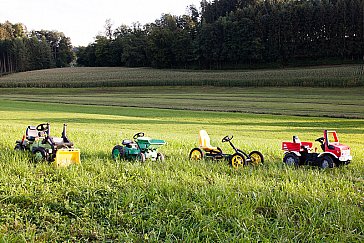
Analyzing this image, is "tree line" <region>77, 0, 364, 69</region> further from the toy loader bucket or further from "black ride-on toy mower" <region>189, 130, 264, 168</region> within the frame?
the toy loader bucket

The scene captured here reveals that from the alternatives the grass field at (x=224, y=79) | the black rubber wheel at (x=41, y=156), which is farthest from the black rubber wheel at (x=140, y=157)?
the grass field at (x=224, y=79)

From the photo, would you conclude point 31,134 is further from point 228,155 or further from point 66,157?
point 228,155

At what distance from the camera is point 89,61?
121m

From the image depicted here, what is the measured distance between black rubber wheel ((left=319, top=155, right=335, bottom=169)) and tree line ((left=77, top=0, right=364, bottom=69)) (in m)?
77.1

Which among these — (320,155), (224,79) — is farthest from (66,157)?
(224,79)

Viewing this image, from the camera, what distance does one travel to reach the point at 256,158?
8188 mm

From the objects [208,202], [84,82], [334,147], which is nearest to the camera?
[208,202]

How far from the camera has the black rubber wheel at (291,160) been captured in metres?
7.94

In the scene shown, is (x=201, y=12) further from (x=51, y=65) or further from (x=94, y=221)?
(x=94, y=221)

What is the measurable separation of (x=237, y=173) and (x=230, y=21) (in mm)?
84713

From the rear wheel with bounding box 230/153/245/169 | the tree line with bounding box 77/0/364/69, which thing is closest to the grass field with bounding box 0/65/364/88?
the tree line with bounding box 77/0/364/69

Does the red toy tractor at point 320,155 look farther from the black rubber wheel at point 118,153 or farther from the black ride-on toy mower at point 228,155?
the black rubber wheel at point 118,153

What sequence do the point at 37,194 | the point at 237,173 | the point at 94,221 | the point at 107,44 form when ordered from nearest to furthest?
1. the point at 94,221
2. the point at 37,194
3. the point at 237,173
4. the point at 107,44

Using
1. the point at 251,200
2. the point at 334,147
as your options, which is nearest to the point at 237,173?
the point at 251,200
